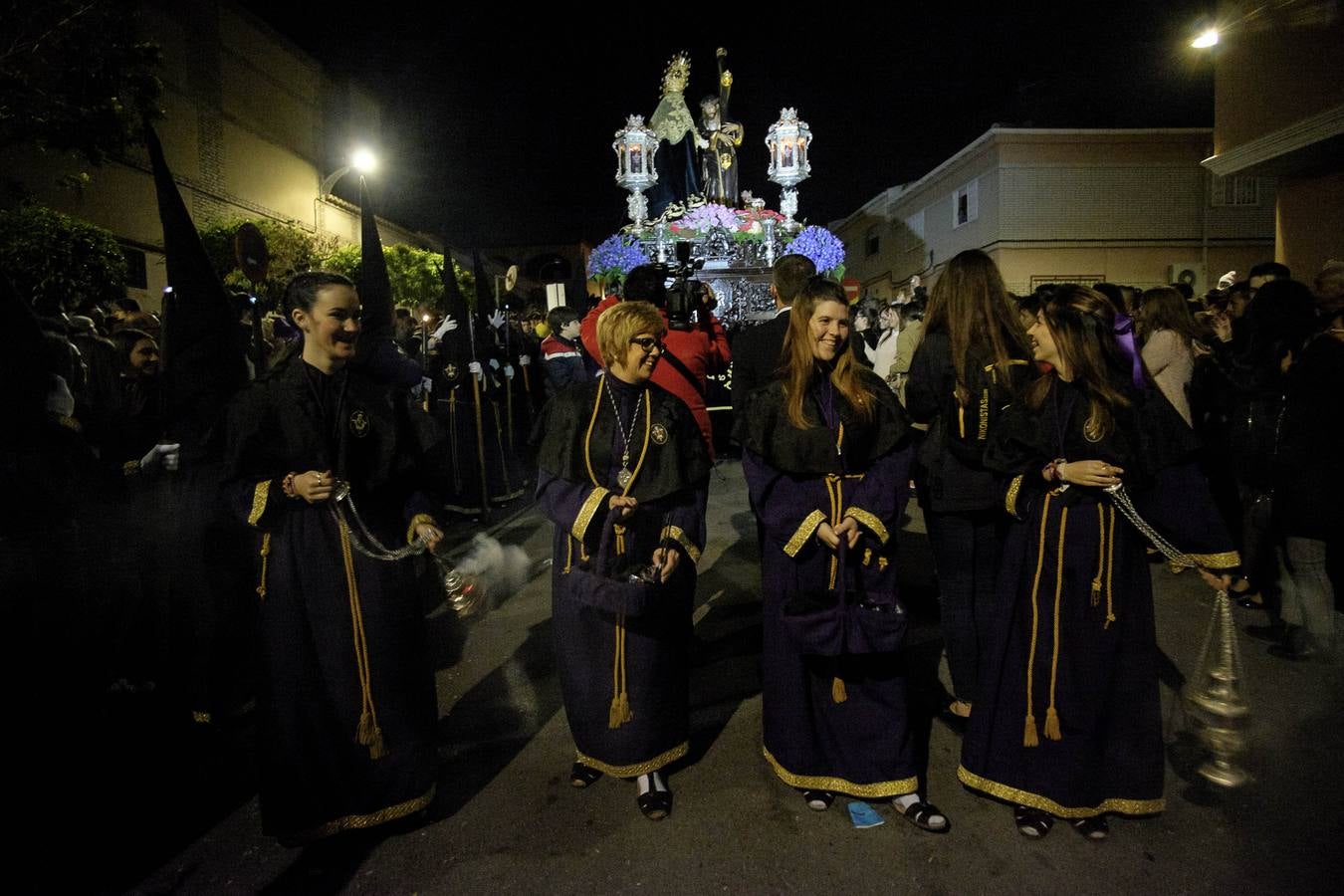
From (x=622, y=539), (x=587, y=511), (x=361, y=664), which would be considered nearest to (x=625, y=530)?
(x=622, y=539)

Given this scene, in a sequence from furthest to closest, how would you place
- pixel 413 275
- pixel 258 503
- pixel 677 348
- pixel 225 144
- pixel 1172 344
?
1. pixel 225 144
2. pixel 413 275
3. pixel 1172 344
4. pixel 677 348
5. pixel 258 503

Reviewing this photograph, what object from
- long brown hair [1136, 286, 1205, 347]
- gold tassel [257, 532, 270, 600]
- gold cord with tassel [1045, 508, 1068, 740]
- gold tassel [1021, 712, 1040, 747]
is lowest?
gold tassel [1021, 712, 1040, 747]

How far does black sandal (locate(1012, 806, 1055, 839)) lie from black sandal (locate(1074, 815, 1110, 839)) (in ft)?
0.30

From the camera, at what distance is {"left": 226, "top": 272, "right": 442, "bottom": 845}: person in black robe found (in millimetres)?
2748

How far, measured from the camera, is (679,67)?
1795cm

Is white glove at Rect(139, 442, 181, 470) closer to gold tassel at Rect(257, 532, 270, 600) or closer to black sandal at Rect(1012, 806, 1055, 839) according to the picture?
gold tassel at Rect(257, 532, 270, 600)

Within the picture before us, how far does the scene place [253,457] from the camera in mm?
2762

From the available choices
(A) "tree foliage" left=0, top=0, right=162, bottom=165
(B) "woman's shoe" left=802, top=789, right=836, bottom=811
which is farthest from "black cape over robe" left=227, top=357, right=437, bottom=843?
(A) "tree foliage" left=0, top=0, right=162, bottom=165

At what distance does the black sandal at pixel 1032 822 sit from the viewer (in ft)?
9.10

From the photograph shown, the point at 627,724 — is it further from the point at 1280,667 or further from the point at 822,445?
the point at 1280,667

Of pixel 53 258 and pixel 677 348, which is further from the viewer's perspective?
pixel 53 258

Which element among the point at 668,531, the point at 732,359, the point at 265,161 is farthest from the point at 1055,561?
the point at 265,161

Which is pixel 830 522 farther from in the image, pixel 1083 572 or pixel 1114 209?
pixel 1114 209

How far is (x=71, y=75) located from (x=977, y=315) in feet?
30.6
